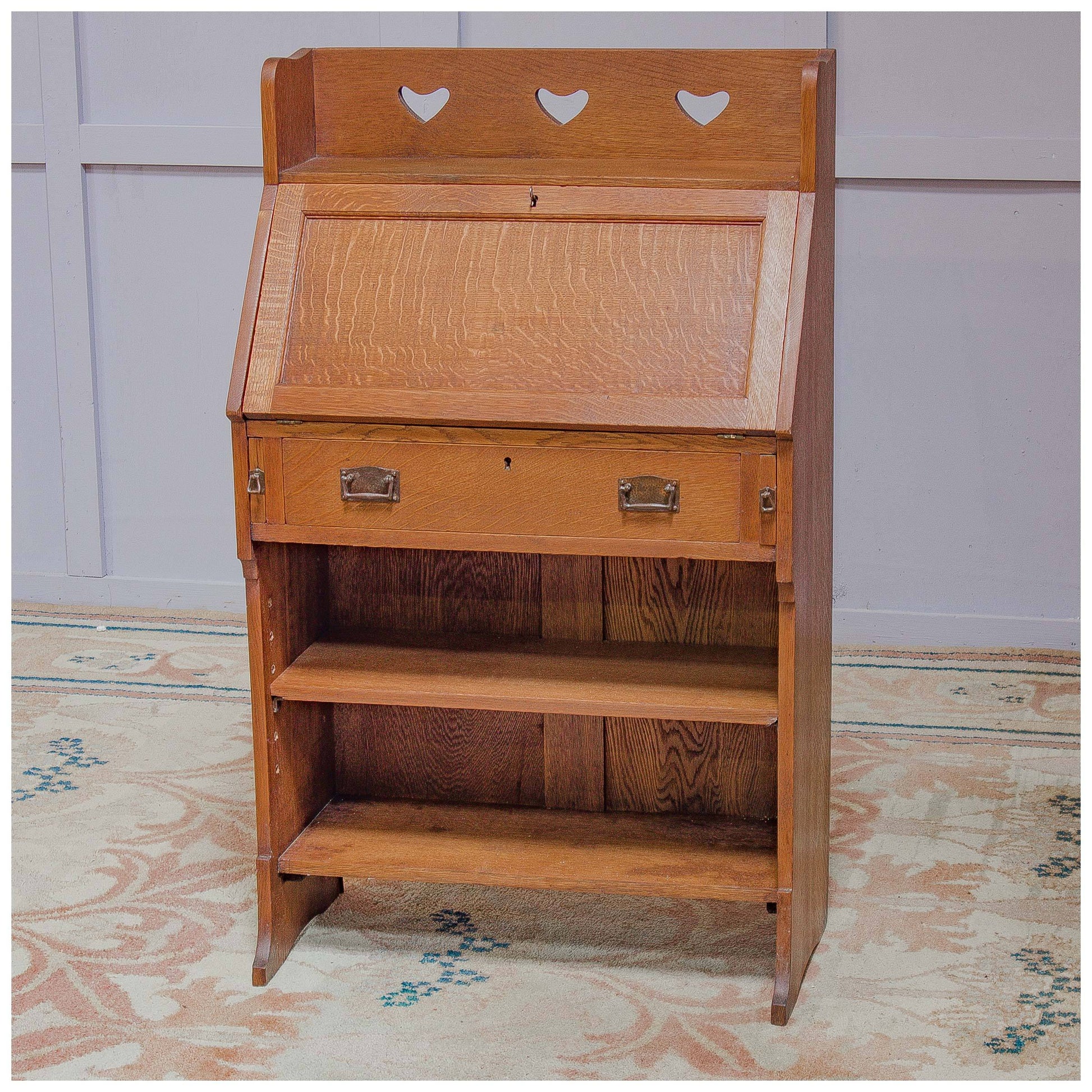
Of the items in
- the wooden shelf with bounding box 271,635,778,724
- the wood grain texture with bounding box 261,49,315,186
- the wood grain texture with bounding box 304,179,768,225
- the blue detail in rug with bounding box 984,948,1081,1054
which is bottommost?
the blue detail in rug with bounding box 984,948,1081,1054

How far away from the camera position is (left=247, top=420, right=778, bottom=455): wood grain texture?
2.22m

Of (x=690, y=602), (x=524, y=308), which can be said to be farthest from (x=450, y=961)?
(x=524, y=308)

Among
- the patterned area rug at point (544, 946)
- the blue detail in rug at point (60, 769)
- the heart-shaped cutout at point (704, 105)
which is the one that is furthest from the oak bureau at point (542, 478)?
the heart-shaped cutout at point (704, 105)

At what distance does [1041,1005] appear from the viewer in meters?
2.42

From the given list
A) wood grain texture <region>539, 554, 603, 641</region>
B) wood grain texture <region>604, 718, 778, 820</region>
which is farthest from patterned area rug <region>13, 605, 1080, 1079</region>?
wood grain texture <region>539, 554, 603, 641</region>

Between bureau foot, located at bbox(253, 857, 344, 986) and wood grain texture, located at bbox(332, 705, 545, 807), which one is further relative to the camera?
wood grain texture, located at bbox(332, 705, 545, 807)

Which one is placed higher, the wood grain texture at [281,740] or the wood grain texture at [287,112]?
the wood grain texture at [287,112]

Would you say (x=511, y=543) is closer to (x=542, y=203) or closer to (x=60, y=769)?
(x=542, y=203)

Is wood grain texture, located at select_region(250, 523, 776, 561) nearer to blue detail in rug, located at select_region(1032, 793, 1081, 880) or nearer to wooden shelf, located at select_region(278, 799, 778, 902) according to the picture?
wooden shelf, located at select_region(278, 799, 778, 902)

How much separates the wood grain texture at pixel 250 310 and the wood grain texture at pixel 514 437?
1.9 inches

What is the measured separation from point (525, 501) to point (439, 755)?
2.34ft

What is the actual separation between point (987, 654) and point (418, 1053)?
2352 millimetres

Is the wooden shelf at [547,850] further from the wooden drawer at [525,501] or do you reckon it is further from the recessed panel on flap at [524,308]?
the recessed panel on flap at [524,308]

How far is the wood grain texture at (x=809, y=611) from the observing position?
2311mm
